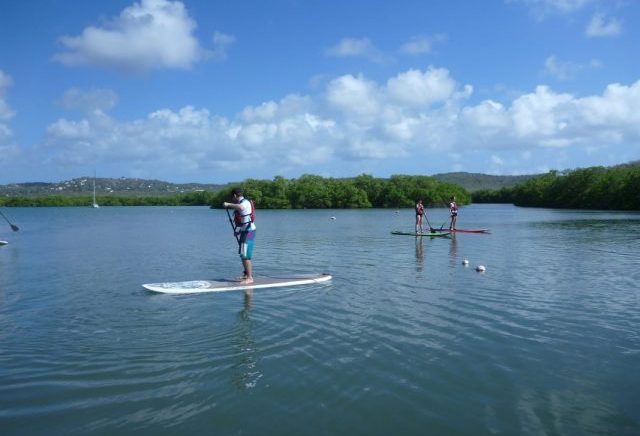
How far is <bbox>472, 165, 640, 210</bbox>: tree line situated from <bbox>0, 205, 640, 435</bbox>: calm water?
312ft

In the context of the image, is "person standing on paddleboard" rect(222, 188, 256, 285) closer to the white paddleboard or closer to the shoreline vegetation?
the white paddleboard

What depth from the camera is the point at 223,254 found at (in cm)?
2448

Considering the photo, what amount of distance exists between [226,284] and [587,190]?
11660 centimetres

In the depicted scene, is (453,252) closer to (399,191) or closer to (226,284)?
(226,284)

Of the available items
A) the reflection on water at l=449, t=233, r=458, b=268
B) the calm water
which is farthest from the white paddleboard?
the reflection on water at l=449, t=233, r=458, b=268

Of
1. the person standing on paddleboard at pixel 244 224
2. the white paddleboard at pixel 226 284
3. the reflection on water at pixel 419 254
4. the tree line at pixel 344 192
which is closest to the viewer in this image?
the white paddleboard at pixel 226 284

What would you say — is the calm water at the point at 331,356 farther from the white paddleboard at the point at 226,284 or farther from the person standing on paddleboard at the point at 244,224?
the person standing on paddleboard at the point at 244,224

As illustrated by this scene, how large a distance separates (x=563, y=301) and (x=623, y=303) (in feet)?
4.44

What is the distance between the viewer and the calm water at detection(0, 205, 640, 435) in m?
6.26

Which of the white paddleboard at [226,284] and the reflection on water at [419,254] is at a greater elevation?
the white paddleboard at [226,284]

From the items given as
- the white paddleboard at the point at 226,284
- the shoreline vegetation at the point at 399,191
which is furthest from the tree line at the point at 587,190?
the white paddleboard at the point at 226,284

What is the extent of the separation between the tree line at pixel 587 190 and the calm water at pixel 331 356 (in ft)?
312

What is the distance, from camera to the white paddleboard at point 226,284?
13422mm

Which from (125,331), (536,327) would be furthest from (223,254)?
(536,327)
